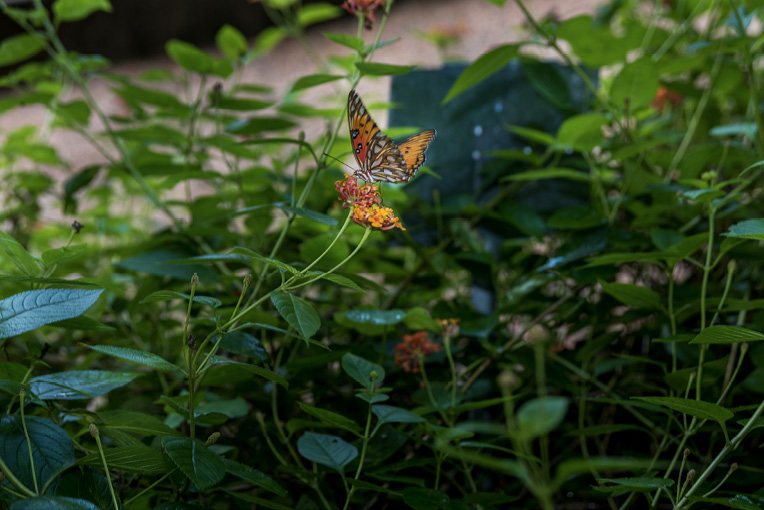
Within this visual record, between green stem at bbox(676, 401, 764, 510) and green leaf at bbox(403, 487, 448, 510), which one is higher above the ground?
green stem at bbox(676, 401, 764, 510)

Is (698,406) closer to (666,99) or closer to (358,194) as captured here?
(358,194)

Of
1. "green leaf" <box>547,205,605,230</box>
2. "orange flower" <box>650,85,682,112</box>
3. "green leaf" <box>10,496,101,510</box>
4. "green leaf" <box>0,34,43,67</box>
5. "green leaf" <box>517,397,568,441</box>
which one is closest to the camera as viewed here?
"green leaf" <box>517,397,568,441</box>

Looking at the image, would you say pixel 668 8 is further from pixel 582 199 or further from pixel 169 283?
pixel 169 283

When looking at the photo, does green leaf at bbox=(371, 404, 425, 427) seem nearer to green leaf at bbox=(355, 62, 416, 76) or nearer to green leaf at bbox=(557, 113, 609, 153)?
green leaf at bbox=(355, 62, 416, 76)

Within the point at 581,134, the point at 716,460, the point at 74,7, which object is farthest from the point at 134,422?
the point at 74,7

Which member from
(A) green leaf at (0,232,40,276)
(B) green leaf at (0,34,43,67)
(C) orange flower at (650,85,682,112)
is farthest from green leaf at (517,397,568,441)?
(C) orange flower at (650,85,682,112)

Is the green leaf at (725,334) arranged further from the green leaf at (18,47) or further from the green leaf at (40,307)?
the green leaf at (18,47)
